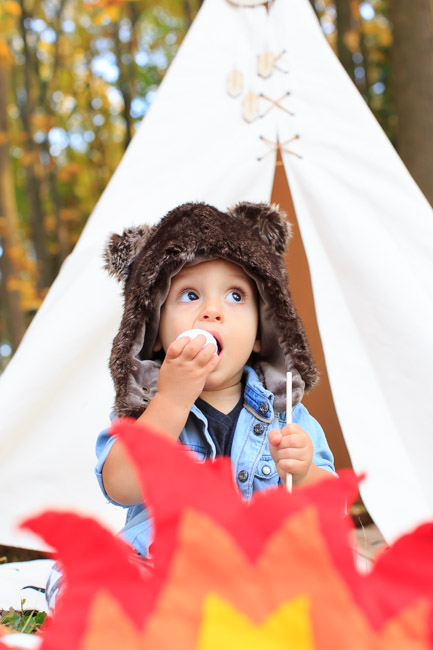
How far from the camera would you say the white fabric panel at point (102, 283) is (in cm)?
→ 181

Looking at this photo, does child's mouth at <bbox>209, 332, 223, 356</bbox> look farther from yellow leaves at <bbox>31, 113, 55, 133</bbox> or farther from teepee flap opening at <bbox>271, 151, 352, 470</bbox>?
yellow leaves at <bbox>31, 113, 55, 133</bbox>

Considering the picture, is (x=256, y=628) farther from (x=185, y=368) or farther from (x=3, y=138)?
(x=3, y=138)

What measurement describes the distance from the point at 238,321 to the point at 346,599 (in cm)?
80

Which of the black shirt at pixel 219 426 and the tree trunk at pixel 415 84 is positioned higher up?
the tree trunk at pixel 415 84

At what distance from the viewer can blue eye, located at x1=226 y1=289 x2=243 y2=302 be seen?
1.37 m

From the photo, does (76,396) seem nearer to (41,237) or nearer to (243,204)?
(243,204)

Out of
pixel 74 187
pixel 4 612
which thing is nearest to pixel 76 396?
pixel 4 612

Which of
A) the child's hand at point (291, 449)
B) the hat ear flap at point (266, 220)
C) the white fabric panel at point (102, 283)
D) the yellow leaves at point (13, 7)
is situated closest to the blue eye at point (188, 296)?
the hat ear flap at point (266, 220)

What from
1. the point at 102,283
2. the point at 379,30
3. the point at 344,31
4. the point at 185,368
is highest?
the point at 379,30

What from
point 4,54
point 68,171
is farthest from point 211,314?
point 68,171

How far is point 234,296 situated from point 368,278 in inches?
21.0

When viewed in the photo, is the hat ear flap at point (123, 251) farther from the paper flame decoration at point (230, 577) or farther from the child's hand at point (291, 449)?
the paper flame decoration at point (230, 577)

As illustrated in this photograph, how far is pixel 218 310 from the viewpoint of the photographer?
1.31m

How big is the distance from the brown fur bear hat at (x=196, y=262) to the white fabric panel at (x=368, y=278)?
13.8 inches
